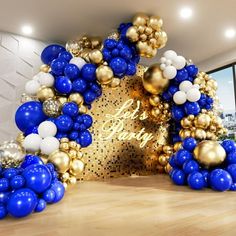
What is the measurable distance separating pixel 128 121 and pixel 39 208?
2.84 m

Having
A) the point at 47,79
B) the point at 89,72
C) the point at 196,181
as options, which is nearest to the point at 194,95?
the point at 196,181

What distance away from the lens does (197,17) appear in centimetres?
430

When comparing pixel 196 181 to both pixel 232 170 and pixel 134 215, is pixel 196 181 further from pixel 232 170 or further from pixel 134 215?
pixel 134 215

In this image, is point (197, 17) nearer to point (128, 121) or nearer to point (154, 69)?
point (154, 69)

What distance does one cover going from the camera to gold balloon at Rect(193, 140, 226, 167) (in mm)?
3461

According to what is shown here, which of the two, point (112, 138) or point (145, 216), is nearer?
point (145, 216)

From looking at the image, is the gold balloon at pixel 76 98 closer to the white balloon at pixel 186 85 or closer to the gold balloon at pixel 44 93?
the gold balloon at pixel 44 93

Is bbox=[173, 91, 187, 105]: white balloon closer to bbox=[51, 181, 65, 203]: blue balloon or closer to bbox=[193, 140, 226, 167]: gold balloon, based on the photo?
bbox=[193, 140, 226, 167]: gold balloon

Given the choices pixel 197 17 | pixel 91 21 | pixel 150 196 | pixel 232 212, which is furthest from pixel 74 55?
pixel 232 212

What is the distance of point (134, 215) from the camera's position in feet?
7.55

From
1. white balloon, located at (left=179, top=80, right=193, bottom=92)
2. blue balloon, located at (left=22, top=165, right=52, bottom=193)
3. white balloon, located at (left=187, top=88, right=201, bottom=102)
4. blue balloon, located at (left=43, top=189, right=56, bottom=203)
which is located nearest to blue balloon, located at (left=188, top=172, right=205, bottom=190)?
white balloon, located at (left=187, top=88, right=201, bottom=102)

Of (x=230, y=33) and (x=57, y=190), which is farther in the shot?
(x=230, y=33)

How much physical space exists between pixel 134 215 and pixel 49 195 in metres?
0.90

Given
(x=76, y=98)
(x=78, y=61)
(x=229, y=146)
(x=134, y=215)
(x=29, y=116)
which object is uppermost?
(x=78, y=61)
